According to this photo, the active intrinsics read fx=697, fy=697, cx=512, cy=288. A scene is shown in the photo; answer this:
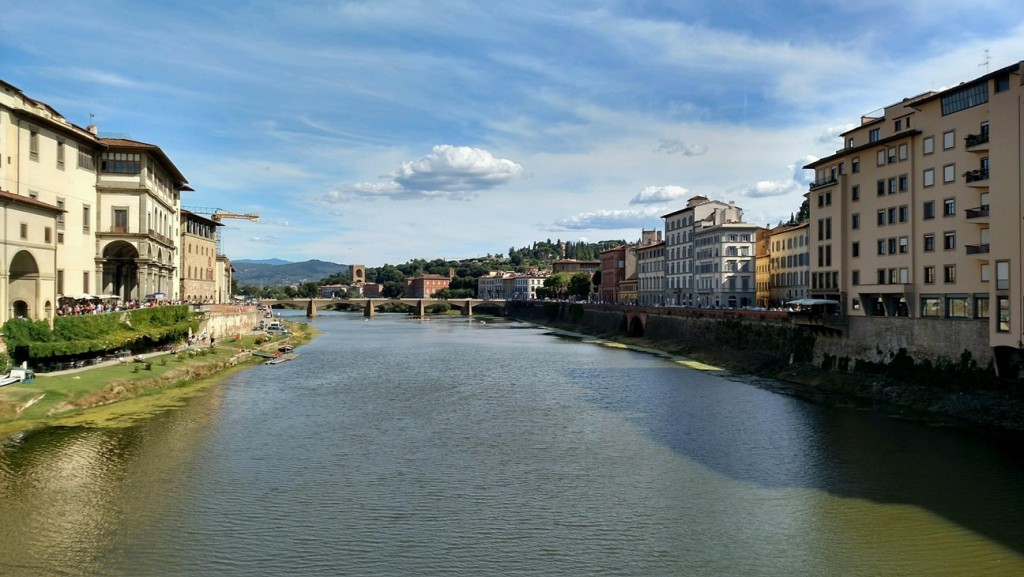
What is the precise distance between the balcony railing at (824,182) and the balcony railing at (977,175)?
14.9 m

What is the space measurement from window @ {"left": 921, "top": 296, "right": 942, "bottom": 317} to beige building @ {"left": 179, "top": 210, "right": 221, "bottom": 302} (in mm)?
74967

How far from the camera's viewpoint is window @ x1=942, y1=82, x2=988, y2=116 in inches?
1574

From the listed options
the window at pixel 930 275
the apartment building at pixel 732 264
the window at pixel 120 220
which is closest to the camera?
the window at pixel 930 275

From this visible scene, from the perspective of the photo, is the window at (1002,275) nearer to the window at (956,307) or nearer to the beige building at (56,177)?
the window at (956,307)

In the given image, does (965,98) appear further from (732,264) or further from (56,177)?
(56,177)

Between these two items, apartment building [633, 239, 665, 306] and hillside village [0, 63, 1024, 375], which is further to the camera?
apartment building [633, 239, 665, 306]

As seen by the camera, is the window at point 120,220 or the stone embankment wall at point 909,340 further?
the window at point 120,220

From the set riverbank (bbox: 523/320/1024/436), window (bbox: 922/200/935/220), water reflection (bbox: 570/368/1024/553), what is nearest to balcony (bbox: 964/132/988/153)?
window (bbox: 922/200/935/220)

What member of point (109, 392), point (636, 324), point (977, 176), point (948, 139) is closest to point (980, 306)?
point (977, 176)

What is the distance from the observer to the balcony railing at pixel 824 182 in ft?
184

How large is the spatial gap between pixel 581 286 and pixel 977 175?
14688 cm

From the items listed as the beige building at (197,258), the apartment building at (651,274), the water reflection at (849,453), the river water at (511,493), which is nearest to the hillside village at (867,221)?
the water reflection at (849,453)

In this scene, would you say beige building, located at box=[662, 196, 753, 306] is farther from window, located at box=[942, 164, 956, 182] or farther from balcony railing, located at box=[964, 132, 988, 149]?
balcony railing, located at box=[964, 132, 988, 149]

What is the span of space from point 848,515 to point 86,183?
58090 millimetres
